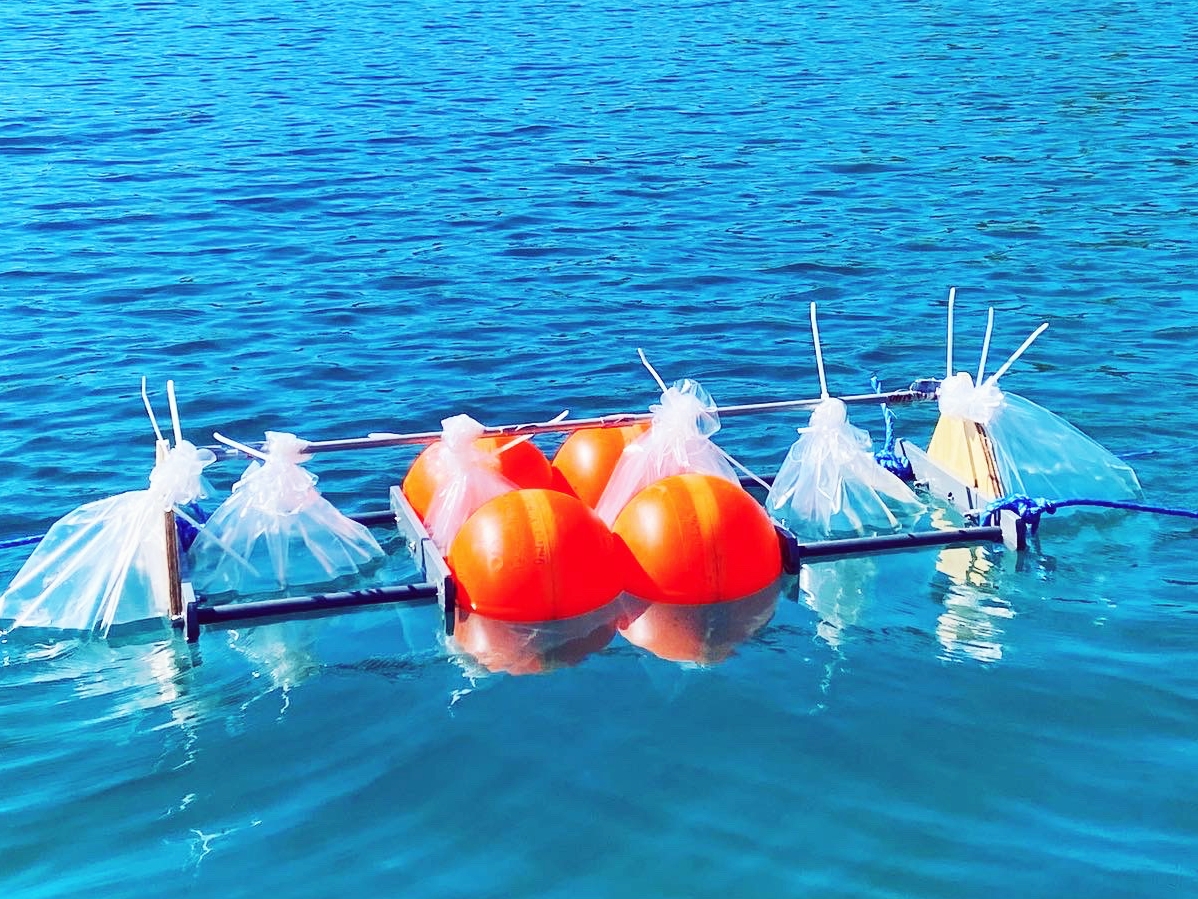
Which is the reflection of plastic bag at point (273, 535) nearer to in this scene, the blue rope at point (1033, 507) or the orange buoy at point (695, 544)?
the orange buoy at point (695, 544)

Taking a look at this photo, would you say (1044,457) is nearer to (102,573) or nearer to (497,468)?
(497,468)

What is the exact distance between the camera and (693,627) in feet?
22.6

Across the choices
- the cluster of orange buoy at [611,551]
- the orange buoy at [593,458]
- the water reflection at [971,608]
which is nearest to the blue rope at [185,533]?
the cluster of orange buoy at [611,551]

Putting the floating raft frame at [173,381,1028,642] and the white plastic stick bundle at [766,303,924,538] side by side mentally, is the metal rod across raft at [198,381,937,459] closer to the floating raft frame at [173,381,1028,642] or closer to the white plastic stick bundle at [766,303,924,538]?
the floating raft frame at [173,381,1028,642]

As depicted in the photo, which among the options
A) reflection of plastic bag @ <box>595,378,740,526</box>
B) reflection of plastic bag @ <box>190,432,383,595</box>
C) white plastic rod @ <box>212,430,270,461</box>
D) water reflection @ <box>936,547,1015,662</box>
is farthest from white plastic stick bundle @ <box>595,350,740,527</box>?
white plastic rod @ <box>212,430,270,461</box>

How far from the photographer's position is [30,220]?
14.5m

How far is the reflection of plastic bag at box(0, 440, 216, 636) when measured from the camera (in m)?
6.93

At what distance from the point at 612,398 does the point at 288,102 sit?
10539mm

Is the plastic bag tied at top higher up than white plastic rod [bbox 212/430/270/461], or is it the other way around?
white plastic rod [bbox 212/430/270/461]

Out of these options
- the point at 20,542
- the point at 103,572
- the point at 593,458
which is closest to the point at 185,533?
the point at 103,572

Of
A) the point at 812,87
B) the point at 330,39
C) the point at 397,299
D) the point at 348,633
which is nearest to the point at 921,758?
the point at 348,633

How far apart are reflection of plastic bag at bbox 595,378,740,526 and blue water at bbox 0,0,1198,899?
32.2 inches

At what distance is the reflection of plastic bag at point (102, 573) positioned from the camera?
273 inches

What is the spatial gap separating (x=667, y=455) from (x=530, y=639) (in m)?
1.28
